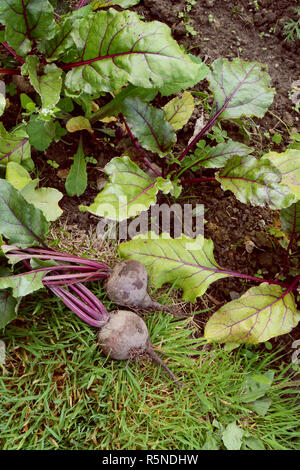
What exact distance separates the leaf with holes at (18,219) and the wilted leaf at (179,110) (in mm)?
830

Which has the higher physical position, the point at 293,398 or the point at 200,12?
the point at 200,12

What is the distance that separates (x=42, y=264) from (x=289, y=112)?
165cm

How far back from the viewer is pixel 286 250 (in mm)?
2172

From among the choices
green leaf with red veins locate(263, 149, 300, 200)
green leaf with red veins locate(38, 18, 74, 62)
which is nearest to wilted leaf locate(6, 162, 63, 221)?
green leaf with red veins locate(38, 18, 74, 62)

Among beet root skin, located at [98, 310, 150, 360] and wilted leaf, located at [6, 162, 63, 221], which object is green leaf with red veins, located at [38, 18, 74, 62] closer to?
wilted leaf, located at [6, 162, 63, 221]

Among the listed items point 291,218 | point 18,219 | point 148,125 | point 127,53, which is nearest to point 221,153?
point 148,125

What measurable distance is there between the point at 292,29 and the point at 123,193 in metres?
1.55

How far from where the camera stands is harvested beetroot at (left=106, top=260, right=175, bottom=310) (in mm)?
1806

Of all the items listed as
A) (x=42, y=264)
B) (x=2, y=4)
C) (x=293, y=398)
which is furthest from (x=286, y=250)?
(x=2, y=4)

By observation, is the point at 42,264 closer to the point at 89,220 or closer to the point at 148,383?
the point at 89,220

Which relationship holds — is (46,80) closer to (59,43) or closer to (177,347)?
(59,43)

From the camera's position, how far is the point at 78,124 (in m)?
2.00

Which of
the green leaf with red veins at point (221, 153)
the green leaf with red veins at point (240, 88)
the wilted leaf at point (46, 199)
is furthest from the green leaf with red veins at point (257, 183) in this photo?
the wilted leaf at point (46, 199)

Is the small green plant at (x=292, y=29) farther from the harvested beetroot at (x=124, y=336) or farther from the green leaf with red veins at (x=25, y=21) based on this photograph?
the harvested beetroot at (x=124, y=336)
